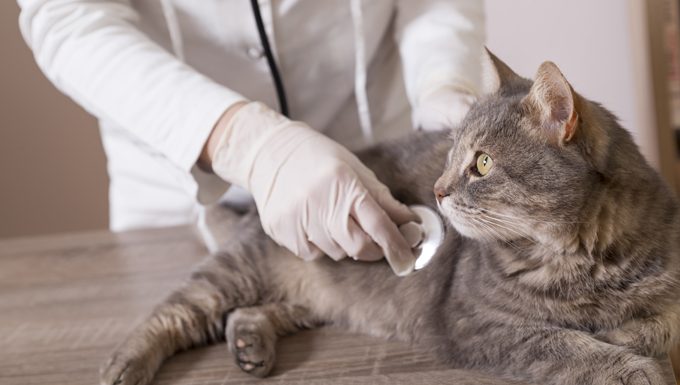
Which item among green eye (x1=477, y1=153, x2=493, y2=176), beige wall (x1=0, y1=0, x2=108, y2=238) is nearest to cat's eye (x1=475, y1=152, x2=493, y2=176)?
green eye (x1=477, y1=153, x2=493, y2=176)

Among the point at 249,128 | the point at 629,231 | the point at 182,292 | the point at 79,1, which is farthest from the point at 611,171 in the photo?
the point at 79,1

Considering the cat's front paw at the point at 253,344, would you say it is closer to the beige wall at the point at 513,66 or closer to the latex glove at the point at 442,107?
the latex glove at the point at 442,107

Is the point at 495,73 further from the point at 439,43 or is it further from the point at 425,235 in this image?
the point at 439,43

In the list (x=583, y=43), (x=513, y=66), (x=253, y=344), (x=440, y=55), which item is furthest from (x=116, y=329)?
(x=583, y=43)

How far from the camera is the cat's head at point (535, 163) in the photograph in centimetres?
86

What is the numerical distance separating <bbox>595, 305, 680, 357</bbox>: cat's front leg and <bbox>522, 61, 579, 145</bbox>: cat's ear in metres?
0.25

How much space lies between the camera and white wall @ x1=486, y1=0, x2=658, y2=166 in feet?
8.25

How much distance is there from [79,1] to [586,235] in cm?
92

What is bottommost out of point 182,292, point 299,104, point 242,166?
point 182,292

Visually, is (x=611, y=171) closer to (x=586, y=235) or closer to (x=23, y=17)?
(x=586, y=235)

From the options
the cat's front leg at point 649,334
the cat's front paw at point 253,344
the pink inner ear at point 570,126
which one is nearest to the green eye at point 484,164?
the pink inner ear at point 570,126

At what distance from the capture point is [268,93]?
57.7 inches

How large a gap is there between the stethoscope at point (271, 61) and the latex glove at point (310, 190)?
0.25m

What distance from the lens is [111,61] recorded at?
123 cm
